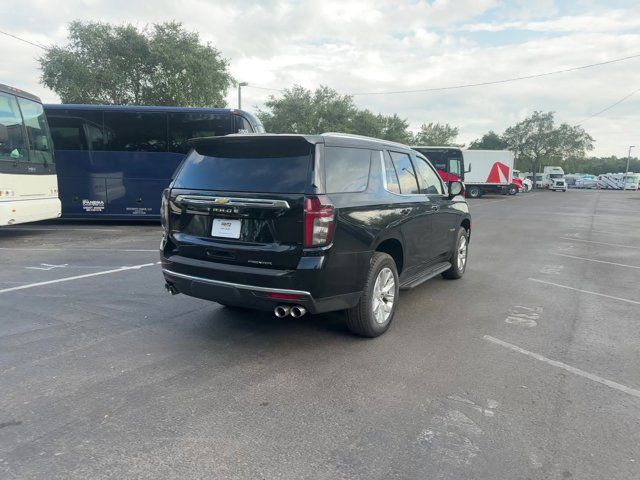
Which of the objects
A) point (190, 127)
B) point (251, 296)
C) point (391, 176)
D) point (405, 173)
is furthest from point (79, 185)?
point (251, 296)

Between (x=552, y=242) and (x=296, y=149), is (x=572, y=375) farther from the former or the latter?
(x=552, y=242)

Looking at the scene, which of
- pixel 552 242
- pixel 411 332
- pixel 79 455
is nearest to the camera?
pixel 79 455

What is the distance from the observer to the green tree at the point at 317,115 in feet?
138

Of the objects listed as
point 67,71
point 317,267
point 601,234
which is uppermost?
point 67,71

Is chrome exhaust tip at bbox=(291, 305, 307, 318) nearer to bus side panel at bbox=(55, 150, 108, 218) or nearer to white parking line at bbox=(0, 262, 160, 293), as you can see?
white parking line at bbox=(0, 262, 160, 293)

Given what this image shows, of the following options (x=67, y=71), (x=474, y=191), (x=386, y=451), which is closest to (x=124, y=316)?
(x=386, y=451)

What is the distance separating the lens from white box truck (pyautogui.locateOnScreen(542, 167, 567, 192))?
190 ft

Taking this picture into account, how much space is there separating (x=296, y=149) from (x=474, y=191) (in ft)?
119

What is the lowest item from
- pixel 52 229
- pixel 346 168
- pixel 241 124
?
Result: pixel 52 229

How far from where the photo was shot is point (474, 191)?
125 ft

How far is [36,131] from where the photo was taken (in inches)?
423

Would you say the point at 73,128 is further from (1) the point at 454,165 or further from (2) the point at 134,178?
(1) the point at 454,165

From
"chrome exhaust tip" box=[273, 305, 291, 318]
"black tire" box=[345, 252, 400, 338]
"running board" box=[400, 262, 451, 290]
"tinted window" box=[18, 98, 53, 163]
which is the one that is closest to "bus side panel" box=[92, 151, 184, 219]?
"tinted window" box=[18, 98, 53, 163]

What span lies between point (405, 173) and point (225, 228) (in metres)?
2.37
